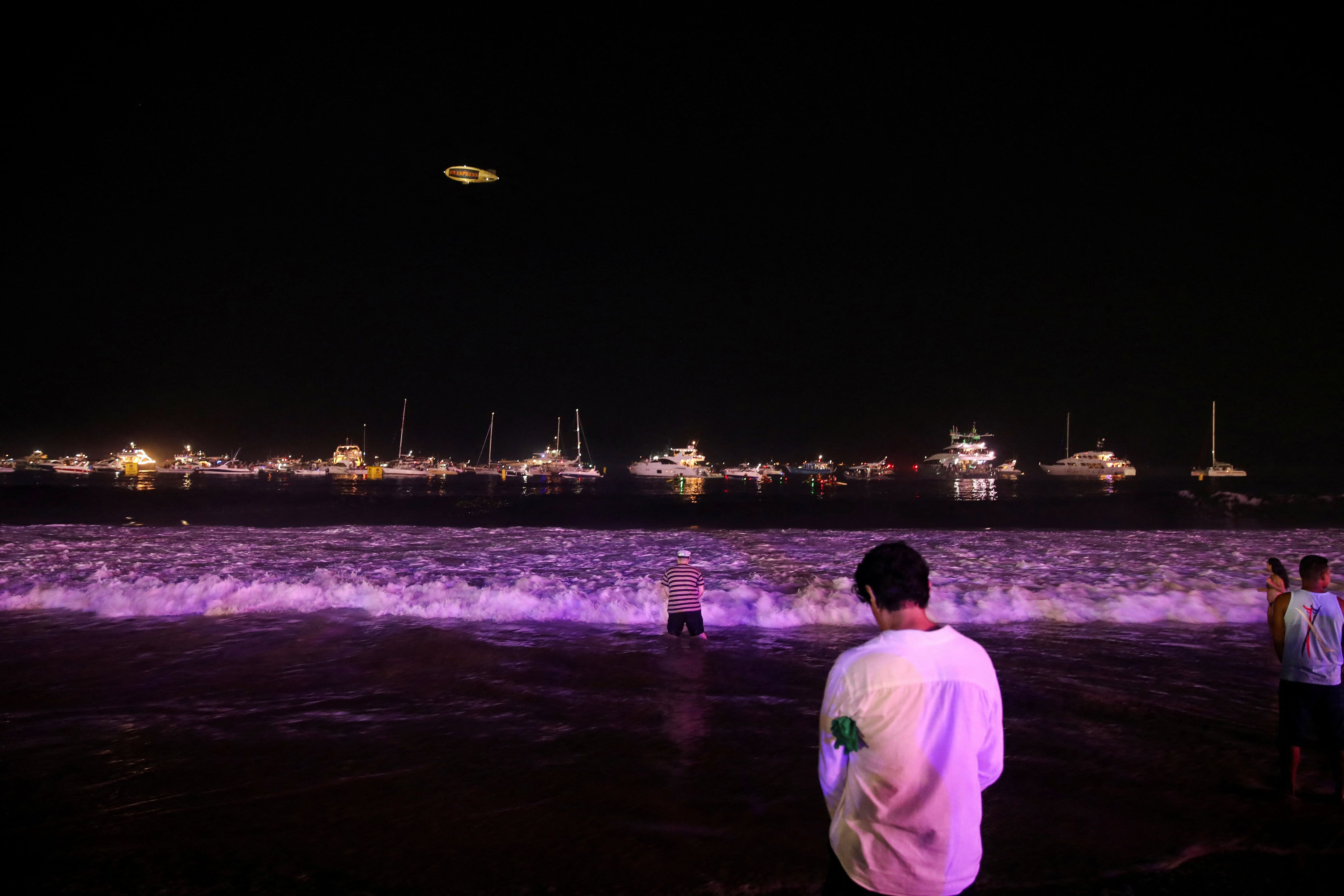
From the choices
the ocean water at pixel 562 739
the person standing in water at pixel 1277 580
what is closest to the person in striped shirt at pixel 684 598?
the ocean water at pixel 562 739

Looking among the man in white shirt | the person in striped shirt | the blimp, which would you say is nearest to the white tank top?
the man in white shirt

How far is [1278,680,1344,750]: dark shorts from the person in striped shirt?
20.3ft

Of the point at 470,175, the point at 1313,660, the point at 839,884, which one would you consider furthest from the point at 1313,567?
the point at 470,175

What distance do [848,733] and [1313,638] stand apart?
15.0 ft

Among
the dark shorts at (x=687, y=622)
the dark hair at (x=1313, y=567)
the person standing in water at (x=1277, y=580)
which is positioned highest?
the dark hair at (x=1313, y=567)

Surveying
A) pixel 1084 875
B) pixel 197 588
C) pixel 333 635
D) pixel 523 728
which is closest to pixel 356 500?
pixel 197 588

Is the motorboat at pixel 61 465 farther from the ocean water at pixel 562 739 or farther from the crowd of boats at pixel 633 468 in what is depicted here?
the ocean water at pixel 562 739

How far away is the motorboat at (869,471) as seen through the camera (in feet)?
402

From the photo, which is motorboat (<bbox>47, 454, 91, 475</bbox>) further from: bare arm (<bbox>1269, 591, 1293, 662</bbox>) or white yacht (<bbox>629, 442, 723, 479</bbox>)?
bare arm (<bbox>1269, 591, 1293, 662</bbox>)

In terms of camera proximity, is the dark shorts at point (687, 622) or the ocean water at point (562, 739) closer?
the ocean water at point (562, 739)

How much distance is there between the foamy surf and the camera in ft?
38.8

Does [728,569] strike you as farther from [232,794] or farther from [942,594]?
[232,794]

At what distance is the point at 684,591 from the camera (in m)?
9.91

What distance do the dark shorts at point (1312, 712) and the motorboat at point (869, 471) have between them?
112 meters
